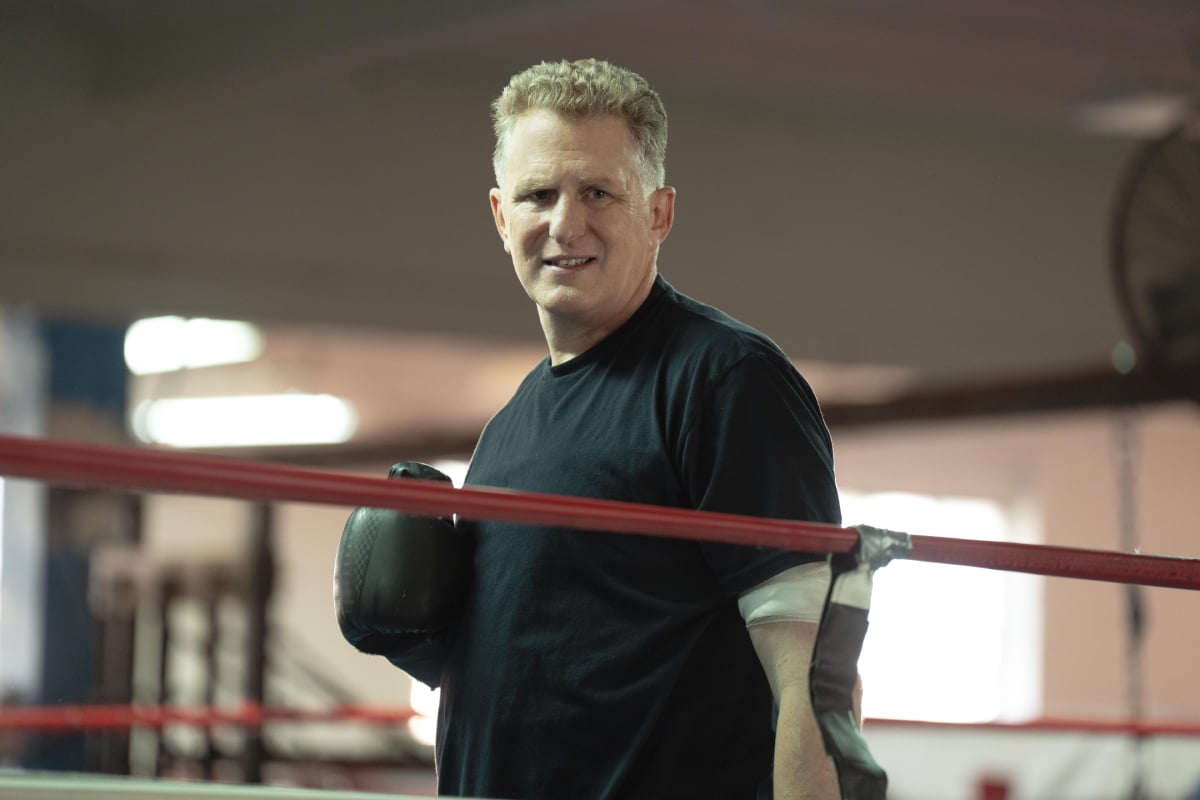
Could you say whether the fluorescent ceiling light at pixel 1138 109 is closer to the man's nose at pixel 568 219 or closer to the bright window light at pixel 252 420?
the man's nose at pixel 568 219

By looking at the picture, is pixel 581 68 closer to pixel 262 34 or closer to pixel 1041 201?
pixel 262 34

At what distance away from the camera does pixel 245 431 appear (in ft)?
36.8

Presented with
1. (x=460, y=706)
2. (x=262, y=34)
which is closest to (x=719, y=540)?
(x=460, y=706)

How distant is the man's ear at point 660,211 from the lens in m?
1.51

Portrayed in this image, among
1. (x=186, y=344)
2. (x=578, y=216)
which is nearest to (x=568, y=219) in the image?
(x=578, y=216)

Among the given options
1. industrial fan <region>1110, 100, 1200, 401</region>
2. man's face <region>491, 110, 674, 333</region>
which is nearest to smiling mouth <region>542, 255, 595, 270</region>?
man's face <region>491, 110, 674, 333</region>

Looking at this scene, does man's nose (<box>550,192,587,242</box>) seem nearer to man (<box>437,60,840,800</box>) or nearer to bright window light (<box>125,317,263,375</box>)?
man (<box>437,60,840,800</box>)

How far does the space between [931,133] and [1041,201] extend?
0.60 metres

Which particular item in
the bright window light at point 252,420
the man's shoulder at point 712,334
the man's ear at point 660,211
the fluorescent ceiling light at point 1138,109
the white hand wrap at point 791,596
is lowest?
the white hand wrap at point 791,596

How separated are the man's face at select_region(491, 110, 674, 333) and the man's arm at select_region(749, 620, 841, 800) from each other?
34 centimetres

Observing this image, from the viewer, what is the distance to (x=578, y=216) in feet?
4.73

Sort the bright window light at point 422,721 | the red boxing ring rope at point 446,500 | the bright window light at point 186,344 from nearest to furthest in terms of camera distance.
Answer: the red boxing ring rope at point 446,500 → the bright window light at point 422,721 → the bright window light at point 186,344

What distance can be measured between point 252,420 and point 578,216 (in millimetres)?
10017

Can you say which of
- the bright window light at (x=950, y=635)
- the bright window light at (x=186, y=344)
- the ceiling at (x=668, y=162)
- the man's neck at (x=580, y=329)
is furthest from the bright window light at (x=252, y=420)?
the man's neck at (x=580, y=329)
